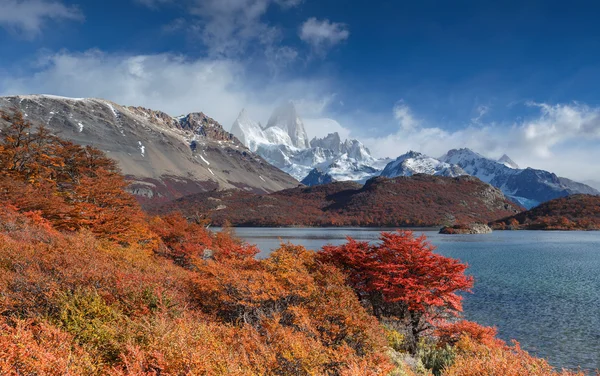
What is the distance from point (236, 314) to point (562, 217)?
167735 mm

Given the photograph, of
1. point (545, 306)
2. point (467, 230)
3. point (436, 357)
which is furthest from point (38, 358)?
point (467, 230)

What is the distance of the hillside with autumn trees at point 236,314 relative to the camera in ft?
23.8

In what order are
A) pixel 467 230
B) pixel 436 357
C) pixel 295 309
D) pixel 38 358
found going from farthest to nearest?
pixel 467 230, pixel 436 357, pixel 295 309, pixel 38 358

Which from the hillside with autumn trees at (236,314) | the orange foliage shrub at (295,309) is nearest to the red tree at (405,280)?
the hillside with autumn trees at (236,314)

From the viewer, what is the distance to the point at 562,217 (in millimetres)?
146000

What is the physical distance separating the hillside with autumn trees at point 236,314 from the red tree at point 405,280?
0.06 metres

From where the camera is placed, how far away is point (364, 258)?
765 inches

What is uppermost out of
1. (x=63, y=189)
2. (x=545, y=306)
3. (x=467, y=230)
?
(x=63, y=189)

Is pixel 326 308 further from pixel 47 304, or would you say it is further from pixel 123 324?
pixel 47 304

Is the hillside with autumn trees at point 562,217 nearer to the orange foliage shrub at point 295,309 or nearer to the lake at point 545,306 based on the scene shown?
the lake at point 545,306

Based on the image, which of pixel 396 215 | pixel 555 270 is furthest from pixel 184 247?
pixel 396 215

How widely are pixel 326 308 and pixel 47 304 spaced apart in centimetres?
770

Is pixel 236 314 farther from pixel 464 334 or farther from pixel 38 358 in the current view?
pixel 464 334

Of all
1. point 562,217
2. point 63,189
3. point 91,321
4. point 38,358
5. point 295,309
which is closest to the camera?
point 38,358
